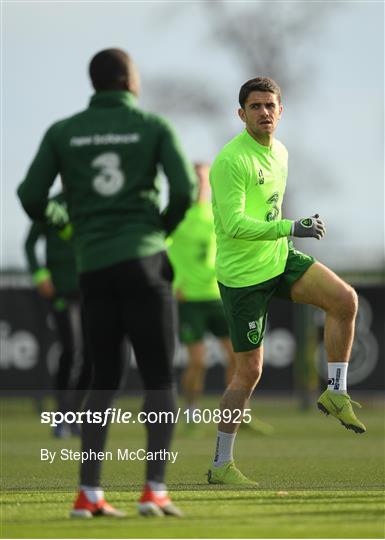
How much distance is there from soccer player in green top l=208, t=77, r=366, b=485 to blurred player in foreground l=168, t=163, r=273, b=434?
5731 millimetres

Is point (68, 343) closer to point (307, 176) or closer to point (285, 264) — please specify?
point (285, 264)

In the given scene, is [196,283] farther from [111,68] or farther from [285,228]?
[111,68]

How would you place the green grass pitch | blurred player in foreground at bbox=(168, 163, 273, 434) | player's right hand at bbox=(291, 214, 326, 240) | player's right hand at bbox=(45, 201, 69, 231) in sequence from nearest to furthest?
the green grass pitch
player's right hand at bbox=(45, 201, 69, 231)
player's right hand at bbox=(291, 214, 326, 240)
blurred player in foreground at bbox=(168, 163, 273, 434)

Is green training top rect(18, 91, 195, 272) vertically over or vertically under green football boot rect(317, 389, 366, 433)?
over

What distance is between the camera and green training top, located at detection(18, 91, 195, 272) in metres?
7.00

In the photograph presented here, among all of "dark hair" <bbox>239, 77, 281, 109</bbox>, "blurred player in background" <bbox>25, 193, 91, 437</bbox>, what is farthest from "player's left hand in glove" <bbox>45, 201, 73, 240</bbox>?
"blurred player in background" <bbox>25, 193, 91, 437</bbox>

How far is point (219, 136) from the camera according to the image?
33.1 m

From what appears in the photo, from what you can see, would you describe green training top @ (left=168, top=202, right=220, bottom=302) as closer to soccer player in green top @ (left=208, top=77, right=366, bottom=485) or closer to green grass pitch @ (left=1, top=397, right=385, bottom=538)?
green grass pitch @ (left=1, top=397, right=385, bottom=538)

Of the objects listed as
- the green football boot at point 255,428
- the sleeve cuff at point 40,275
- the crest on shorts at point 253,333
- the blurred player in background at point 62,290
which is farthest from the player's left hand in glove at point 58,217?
the green football boot at point 255,428

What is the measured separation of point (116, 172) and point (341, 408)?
2576mm

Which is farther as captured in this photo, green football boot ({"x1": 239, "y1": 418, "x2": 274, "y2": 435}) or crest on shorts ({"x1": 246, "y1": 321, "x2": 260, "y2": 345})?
green football boot ({"x1": 239, "y1": 418, "x2": 274, "y2": 435})

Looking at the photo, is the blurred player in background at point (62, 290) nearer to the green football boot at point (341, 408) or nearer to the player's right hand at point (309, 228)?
the green football boot at point (341, 408)

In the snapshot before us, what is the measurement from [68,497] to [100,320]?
1.56 meters

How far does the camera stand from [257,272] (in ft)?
29.7
